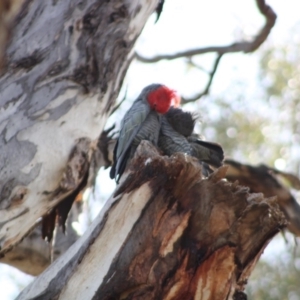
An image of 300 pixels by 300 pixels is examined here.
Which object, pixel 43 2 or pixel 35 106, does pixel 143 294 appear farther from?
pixel 43 2

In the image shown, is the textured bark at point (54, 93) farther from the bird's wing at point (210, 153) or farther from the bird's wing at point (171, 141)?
the bird's wing at point (210, 153)

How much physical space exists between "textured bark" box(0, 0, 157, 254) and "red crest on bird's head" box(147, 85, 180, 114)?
0.18m

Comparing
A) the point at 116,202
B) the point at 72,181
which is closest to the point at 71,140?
the point at 72,181

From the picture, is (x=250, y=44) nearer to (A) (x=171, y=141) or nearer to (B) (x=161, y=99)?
(B) (x=161, y=99)

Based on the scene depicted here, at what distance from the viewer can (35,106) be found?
8.93 feet

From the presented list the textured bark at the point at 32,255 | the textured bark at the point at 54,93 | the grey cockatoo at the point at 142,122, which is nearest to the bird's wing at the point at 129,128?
the grey cockatoo at the point at 142,122

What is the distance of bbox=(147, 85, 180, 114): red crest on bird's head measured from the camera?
10.2ft

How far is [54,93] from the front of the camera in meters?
2.79

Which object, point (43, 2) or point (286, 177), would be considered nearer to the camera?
point (43, 2)

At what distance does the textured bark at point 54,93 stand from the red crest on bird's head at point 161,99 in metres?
0.18

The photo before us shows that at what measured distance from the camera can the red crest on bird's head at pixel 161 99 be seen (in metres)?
3.10

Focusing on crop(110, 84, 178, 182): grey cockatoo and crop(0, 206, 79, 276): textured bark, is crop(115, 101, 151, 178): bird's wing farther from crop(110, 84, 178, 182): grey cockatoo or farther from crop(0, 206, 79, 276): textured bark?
crop(0, 206, 79, 276): textured bark

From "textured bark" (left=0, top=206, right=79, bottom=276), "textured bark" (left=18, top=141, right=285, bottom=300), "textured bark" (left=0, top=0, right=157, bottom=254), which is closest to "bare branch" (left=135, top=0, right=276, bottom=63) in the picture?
"textured bark" (left=0, top=0, right=157, bottom=254)

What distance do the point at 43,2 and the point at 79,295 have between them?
159 cm
